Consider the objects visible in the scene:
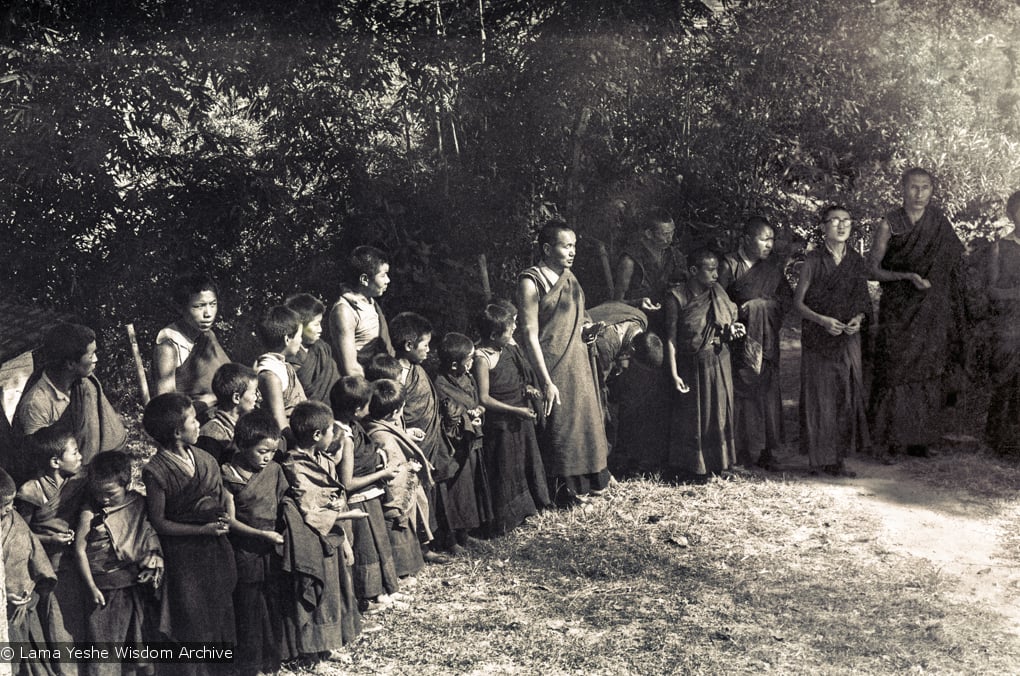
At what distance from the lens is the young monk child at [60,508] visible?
4.03 metres

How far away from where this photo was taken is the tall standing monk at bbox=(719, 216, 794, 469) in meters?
7.56

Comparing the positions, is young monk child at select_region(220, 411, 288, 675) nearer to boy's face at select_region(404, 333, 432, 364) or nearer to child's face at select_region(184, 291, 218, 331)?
child's face at select_region(184, 291, 218, 331)

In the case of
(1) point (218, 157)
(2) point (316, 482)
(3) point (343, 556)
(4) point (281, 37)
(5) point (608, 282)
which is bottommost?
(3) point (343, 556)

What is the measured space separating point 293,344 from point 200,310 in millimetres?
470

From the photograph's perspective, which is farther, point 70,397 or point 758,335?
point 758,335

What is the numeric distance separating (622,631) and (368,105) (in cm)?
421

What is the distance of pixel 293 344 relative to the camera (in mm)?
5246

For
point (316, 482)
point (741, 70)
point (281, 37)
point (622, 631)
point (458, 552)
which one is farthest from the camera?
point (741, 70)

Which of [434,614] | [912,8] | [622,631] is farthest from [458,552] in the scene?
[912,8]

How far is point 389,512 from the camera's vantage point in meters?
5.40

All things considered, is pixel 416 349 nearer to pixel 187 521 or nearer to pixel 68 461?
pixel 187 521

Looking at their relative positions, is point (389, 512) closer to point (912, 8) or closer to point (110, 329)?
point (110, 329)

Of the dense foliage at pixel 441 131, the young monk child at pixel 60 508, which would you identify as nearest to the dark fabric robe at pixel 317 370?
the young monk child at pixel 60 508

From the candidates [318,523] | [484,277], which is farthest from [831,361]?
[318,523]
